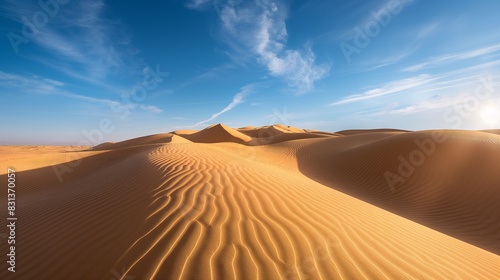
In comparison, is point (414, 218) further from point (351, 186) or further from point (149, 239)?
point (149, 239)

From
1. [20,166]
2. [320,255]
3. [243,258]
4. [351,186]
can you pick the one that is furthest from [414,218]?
[20,166]

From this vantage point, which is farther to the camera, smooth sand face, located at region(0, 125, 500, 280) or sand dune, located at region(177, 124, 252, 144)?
sand dune, located at region(177, 124, 252, 144)

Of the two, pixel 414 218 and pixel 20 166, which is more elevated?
pixel 20 166

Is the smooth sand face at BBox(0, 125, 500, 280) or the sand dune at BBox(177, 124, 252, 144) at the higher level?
the sand dune at BBox(177, 124, 252, 144)

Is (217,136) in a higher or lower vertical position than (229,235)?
higher

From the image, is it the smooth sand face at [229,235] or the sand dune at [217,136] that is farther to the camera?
the sand dune at [217,136]

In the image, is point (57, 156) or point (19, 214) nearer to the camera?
point (19, 214)

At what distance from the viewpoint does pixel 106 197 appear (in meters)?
4.35

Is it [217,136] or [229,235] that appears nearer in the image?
[229,235]

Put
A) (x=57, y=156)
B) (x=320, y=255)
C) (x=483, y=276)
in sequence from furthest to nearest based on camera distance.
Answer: (x=57, y=156) < (x=483, y=276) < (x=320, y=255)

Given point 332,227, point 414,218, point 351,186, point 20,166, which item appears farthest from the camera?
point 20,166

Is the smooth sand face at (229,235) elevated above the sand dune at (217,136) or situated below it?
below

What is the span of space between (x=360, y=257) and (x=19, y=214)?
6.56m

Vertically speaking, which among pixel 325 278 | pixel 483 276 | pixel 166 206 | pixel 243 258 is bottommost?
pixel 483 276
